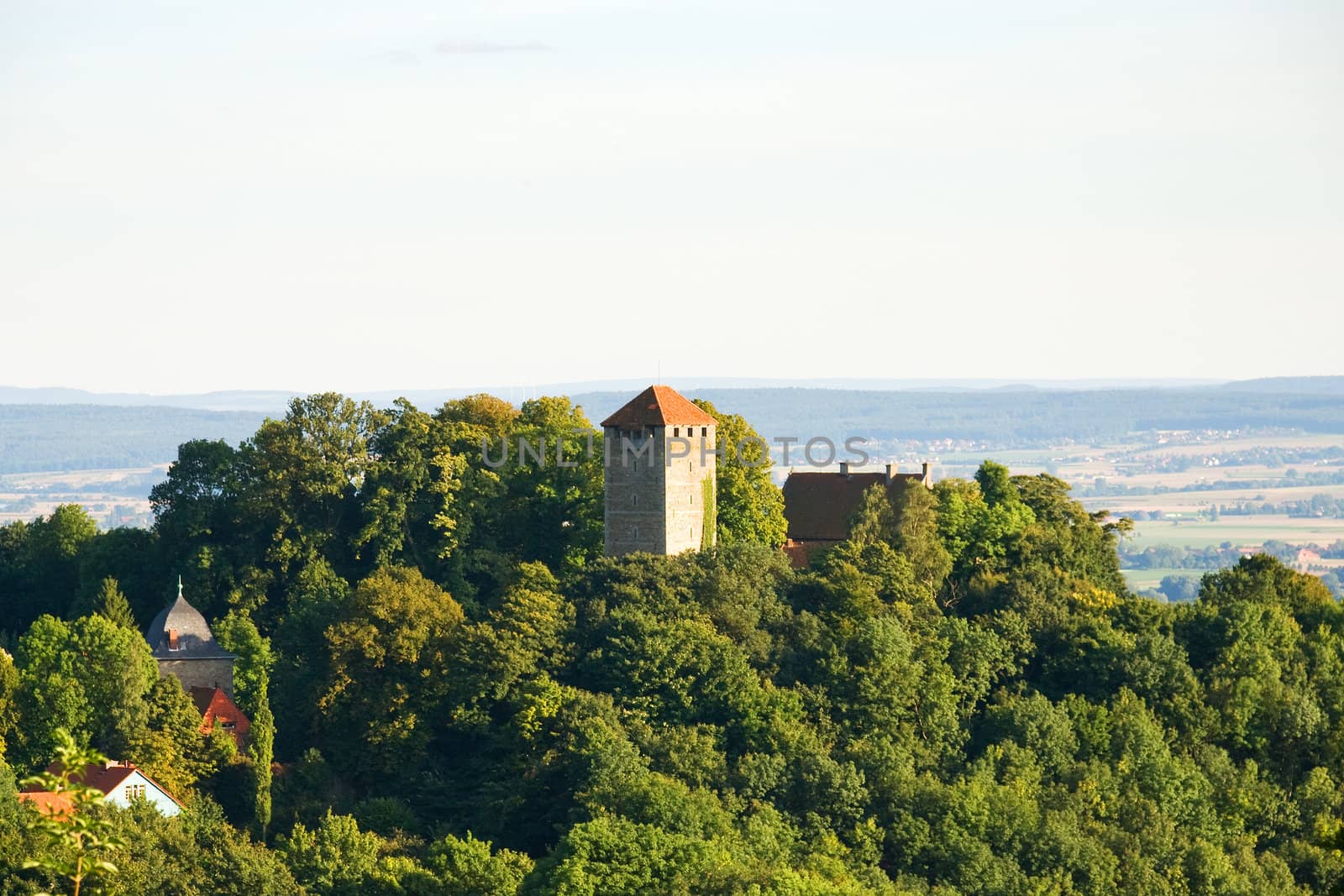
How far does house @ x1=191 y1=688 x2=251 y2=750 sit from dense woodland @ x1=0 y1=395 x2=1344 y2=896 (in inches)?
35.8

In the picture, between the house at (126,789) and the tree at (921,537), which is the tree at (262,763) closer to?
the house at (126,789)

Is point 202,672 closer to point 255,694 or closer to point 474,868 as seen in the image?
point 255,694

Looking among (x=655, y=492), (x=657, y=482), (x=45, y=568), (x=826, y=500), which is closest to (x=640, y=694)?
(x=655, y=492)

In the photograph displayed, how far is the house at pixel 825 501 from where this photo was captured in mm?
77500

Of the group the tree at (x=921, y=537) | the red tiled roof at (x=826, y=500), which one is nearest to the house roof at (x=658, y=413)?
the tree at (x=921, y=537)

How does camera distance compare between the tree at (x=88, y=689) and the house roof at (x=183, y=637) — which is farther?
the house roof at (x=183, y=637)

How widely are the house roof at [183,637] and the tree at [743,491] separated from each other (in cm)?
1530

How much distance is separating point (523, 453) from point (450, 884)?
73.3 ft

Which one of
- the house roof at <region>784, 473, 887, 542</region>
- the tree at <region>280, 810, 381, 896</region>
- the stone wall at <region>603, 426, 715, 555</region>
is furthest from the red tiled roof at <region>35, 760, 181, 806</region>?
the house roof at <region>784, 473, 887, 542</region>

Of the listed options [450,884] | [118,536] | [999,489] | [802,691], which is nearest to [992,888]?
[802,691]

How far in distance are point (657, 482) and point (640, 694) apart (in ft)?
24.6

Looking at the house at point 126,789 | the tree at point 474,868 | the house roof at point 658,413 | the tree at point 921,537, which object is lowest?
the tree at point 474,868

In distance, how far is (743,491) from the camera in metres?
72.9

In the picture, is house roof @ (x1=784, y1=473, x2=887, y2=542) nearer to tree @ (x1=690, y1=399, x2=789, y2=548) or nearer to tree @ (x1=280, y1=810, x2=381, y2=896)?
tree @ (x1=690, y1=399, x2=789, y2=548)
